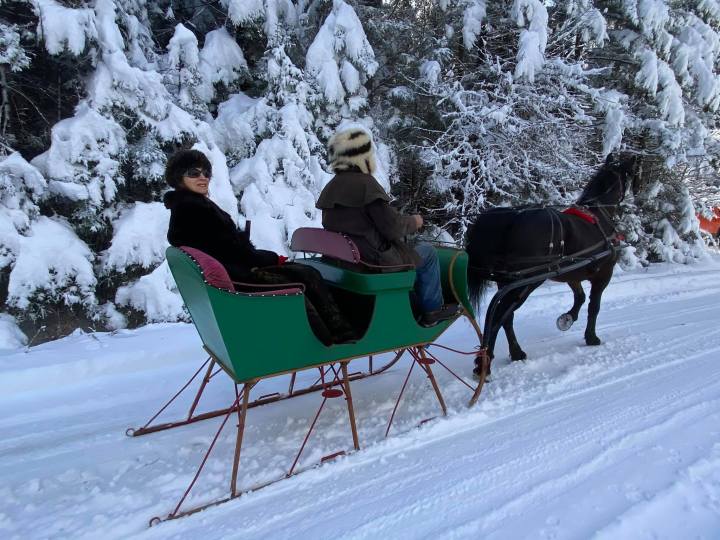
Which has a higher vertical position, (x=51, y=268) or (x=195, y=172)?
(x=195, y=172)

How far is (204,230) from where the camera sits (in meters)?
2.37

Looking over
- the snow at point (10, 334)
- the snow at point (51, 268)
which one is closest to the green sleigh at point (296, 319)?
the snow at point (10, 334)

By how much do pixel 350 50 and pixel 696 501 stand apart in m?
6.98

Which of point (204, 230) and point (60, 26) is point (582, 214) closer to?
point (204, 230)

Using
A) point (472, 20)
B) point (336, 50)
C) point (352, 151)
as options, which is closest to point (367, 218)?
point (352, 151)

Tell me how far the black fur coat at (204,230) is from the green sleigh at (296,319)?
0.12 m

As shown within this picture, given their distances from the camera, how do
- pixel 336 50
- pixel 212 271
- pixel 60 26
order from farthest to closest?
1. pixel 336 50
2. pixel 60 26
3. pixel 212 271

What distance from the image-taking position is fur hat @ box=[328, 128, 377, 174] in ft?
8.96

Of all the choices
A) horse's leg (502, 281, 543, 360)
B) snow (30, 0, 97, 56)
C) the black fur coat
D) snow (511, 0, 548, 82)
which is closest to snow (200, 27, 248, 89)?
snow (30, 0, 97, 56)

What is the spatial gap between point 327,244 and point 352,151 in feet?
1.92

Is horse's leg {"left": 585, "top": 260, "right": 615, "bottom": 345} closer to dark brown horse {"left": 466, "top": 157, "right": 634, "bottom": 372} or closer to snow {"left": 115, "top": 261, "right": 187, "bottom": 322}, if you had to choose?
dark brown horse {"left": 466, "top": 157, "right": 634, "bottom": 372}

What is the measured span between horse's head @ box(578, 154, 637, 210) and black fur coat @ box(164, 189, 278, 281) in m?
4.07

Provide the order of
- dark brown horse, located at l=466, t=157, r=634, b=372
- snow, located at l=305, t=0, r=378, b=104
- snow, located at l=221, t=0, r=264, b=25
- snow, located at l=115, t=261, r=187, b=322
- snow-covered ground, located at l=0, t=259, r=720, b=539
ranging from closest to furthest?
snow-covered ground, located at l=0, t=259, r=720, b=539
dark brown horse, located at l=466, t=157, r=634, b=372
snow, located at l=115, t=261, r=187, b=322
snow, located at l=221, t=0, r=264, b=25
snow, located at l=305, t=0, r=378, b=104

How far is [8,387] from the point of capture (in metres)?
Result: 3.49
